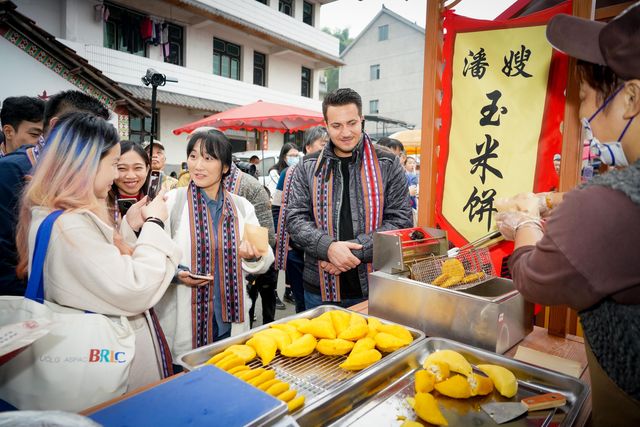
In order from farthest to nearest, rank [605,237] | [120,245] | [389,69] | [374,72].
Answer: [374,72]
[389,69]
[120,245]
[605,237]

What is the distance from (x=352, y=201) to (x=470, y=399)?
151 cm

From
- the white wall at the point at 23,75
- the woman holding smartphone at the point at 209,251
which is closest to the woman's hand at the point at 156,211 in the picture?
the woman holding smartphone at the point at 209,251

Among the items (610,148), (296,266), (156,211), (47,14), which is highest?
(47,14)

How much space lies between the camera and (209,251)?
8.26 ft

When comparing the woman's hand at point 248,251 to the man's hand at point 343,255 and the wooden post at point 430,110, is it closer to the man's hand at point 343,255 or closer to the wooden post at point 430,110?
A: the man's hand at point 343,255

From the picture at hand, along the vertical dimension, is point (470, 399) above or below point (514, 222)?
below

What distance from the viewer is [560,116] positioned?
2.12m

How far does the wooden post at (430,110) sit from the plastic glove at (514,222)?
42.2 inches

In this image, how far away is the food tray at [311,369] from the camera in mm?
1260

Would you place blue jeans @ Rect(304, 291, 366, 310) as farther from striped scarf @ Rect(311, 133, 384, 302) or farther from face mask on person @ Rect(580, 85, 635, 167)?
face mask on person @ Rect(580, 85, 635, 167)

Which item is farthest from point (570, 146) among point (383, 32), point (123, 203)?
point (383, 32)

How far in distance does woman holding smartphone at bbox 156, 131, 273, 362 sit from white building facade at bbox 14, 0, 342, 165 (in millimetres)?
11015

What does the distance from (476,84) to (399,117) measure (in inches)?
1001

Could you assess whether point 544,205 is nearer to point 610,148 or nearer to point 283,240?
point 610,148
